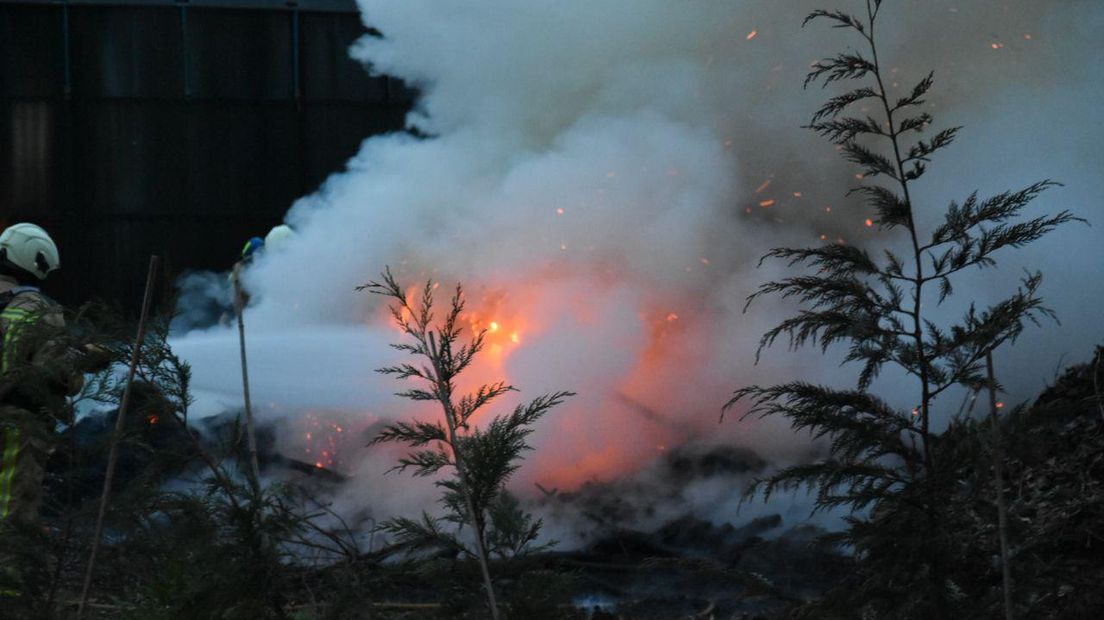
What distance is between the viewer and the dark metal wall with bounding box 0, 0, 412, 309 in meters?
13.4

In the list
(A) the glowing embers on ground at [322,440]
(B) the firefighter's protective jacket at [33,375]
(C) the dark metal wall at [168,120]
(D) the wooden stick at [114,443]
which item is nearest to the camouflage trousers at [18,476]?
(B) the firefighter's protective jacket at [33,375]

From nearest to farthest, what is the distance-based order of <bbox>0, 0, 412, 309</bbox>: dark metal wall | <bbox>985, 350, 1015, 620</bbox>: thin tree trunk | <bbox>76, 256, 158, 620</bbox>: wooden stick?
<bbox>985, 350, 1015, 620</bbox>: thin tree trunk < <bbox>76, 256, 158, 620</bbox>: wooden stick < <bbox>0, 0, 412, 309</bbox>: dark metal wall

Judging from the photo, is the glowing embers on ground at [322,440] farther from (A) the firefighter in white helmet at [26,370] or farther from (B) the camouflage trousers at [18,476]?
(B) the camouflage trousers at [18,476]

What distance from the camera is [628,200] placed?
9250 mm

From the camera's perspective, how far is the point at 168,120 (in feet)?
44.4

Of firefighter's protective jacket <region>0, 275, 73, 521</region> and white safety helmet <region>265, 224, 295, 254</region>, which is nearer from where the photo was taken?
firefighter's protective jacket <region>0, 275, 73, 521</region>

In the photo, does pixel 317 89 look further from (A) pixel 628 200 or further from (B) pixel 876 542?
(B) pixel 876 542

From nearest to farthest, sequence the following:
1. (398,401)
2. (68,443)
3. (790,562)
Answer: (68,443) → (790,562) → (398,401)

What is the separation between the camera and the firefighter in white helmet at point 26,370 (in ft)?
12.8

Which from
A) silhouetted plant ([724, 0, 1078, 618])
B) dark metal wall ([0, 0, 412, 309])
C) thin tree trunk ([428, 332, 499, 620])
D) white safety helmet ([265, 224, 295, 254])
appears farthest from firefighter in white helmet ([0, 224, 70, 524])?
dark metal wall ([0, 0, 412, 309])

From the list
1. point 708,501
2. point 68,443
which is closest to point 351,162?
point 708,501

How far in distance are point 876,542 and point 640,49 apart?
6809 millimetres

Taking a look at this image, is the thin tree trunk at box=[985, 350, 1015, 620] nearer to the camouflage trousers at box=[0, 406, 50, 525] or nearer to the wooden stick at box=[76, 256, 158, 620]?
the wooden stick at box=[76, 256, 158, 620]

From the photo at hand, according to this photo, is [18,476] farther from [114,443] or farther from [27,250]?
[114,443]
